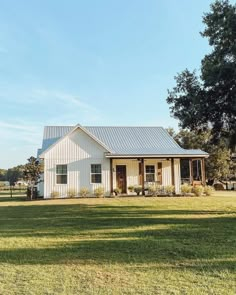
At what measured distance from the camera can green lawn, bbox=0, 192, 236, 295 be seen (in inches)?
200

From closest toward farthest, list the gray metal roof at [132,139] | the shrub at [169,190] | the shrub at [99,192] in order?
the shrub at [99,192] → the shrub at [169,190] → the gray metal roof at [132,139]

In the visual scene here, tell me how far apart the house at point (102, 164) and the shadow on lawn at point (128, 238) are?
1183 cm

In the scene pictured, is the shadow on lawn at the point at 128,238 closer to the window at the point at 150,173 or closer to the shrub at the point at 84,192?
the shrub at the point at 84,192

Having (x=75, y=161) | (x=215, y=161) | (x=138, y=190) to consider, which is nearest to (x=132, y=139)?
(x=138, y=190)

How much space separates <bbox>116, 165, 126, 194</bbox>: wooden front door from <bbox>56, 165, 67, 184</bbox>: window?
13.4ft

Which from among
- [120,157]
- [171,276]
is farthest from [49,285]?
[120,157]

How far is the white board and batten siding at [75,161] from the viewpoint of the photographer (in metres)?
25.3

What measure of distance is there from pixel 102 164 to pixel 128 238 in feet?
56.9

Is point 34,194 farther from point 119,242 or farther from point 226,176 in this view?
point 226,176

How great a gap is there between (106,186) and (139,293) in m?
21.3

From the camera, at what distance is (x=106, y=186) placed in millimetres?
26016

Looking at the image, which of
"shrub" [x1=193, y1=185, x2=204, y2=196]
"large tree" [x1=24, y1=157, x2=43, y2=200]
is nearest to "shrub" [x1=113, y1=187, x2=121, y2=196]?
"shrub" [x1=193, y1=185, x2=204, y2=196]

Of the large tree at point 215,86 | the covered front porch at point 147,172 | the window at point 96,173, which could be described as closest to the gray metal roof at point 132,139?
the covered front porch at point 147,172

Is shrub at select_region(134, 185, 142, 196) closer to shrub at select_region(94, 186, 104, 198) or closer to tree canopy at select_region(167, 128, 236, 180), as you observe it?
shrub at select_region(94, 186, 104, 198)
